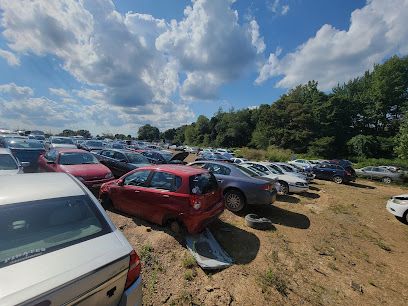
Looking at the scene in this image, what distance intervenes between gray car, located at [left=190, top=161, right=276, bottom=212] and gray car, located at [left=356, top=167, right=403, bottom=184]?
21.1 meters

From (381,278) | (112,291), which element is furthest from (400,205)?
(112,291)

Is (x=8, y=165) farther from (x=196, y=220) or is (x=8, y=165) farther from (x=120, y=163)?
(x=196, y=220)

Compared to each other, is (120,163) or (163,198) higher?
(163,198)

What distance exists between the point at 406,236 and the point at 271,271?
19.9 ft

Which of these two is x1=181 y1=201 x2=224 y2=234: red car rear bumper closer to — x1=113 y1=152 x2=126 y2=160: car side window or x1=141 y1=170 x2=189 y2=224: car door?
x1=141 y1=170 x2=189 y2=224: car door

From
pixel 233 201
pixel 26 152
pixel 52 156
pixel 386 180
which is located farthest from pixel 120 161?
pixel 386 180

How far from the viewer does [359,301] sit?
3988 millimetres

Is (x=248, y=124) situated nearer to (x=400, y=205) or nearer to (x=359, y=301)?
(x=400, y=205)

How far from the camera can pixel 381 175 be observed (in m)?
23.0

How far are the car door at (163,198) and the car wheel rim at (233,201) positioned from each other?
9.49ft

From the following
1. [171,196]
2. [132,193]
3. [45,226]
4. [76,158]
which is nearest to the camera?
[45,226]

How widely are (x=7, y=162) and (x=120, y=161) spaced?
5.03 meters

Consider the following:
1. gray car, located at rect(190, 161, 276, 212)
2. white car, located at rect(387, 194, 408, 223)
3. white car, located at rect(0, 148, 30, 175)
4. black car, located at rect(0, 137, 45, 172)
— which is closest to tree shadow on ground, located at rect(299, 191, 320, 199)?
white car, located at rect(387, 194, 408, 223)

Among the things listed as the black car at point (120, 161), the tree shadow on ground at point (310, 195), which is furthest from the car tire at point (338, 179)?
the black car at point (120, 161)
